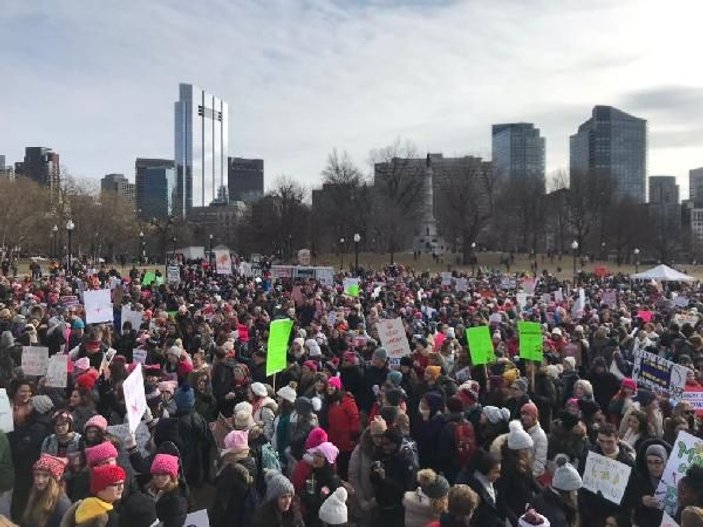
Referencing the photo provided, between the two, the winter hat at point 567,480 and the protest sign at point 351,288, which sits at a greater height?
the protest sign at point 351,288

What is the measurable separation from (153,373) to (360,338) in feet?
16.7

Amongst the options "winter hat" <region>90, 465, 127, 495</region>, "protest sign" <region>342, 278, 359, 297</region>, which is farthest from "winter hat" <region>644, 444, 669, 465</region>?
"protest sign" <region>342, 278, 359, 297</region>

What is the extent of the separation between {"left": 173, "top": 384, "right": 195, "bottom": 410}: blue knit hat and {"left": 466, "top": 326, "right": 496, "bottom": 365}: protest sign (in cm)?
489

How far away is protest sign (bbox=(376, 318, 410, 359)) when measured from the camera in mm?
12898

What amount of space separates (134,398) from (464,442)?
11.6 ft

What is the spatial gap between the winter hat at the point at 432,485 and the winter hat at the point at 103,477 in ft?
7.77

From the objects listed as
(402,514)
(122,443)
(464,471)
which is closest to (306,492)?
(402,514)

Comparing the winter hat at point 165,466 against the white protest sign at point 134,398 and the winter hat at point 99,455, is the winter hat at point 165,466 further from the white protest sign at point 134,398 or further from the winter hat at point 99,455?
the white protest sign at point 134,398

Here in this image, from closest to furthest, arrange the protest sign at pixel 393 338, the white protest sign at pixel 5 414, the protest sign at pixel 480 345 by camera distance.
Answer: the white protest sign at pixel 5 414 → the protest sign at pixel 480 345 → the protest sign at pixel 393 338

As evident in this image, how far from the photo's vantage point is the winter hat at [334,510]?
5.88m

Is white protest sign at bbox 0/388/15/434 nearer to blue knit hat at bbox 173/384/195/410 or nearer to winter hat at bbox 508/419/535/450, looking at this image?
blue knit hat at bbox 173/384/195/410

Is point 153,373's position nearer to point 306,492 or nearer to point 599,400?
point 306,492

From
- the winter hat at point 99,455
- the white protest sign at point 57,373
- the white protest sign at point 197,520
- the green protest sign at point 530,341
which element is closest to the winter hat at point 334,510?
the white protest sign at point 197,520

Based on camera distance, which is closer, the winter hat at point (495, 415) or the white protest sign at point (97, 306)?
the winter hat at point (495, 415)
